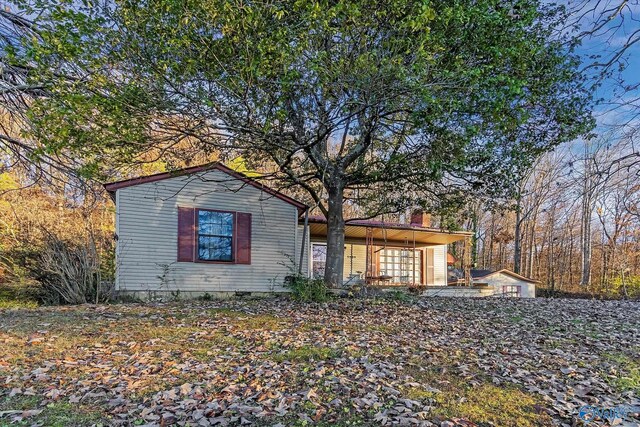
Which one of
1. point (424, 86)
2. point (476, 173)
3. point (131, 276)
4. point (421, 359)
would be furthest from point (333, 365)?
point (131, 276)

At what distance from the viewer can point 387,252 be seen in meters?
16.4

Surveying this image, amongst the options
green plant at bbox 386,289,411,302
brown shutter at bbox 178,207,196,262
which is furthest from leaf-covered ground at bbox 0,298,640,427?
brown shutter at bbox 178,207,196,262

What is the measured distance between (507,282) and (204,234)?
17578 mm

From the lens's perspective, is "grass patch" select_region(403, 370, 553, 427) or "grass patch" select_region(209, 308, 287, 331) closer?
"grass patch" select_region(403, 370, 553, 427)

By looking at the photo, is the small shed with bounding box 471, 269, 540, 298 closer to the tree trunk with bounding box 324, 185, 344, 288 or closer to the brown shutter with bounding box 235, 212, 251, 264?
the tree trunk with bounding box 324, 185, 344, 288

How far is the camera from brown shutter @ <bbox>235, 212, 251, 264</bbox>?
408 inches

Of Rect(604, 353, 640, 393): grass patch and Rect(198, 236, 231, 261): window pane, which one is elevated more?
Rect(198, 236, 231, 261): window pane

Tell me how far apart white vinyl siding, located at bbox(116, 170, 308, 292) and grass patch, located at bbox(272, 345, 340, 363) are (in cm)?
498

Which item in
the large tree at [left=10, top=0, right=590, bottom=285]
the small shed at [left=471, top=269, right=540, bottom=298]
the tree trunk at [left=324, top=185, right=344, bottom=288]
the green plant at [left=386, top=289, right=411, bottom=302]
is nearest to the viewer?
the large tree at [left=10, top=0, right=590, bottom=285]

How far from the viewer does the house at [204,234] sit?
927 cm

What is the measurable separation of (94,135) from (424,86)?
5193 millimetres

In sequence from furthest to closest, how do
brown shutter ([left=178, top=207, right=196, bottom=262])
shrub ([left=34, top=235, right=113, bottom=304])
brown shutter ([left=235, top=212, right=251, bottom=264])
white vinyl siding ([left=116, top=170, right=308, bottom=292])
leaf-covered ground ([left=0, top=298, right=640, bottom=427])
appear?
brown shutter ([left=235, top=212, right=251, bottom=264]) < brown shutter ([left=178, top=207, right=196, bottom=262]) < white vinyl siding ([left=116, top=170, right=308, bottom=292]) < shrub ([left=34, top=235, right=113, bottom=304]) < leaf-covered ground ([left=0, top=298, right=640, bottom=427])

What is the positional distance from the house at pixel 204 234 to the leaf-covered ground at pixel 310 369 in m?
2.80

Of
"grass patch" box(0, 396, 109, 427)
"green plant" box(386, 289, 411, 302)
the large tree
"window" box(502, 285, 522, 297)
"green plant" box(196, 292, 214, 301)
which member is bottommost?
"window" box(502, 285, 522, 297)
